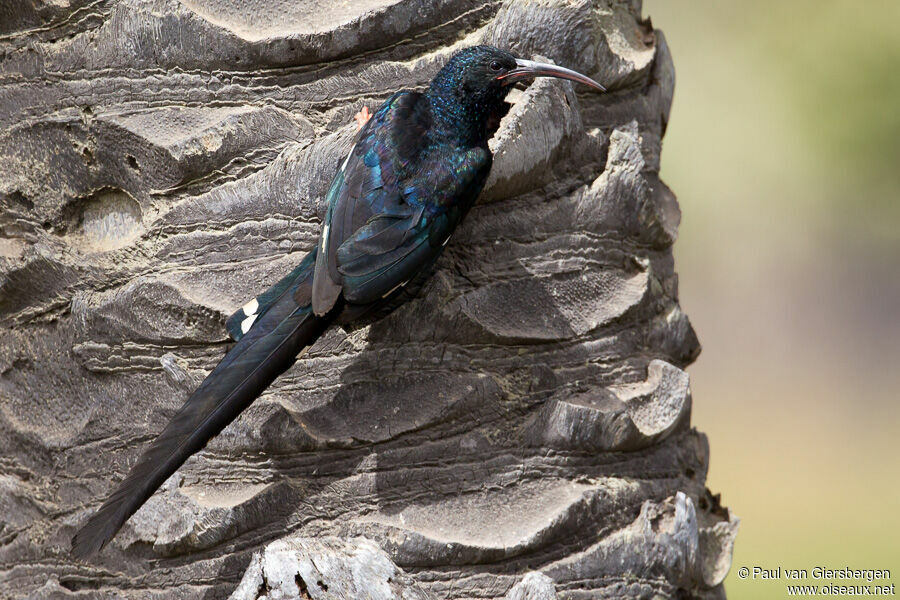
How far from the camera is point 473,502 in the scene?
179 centimetres

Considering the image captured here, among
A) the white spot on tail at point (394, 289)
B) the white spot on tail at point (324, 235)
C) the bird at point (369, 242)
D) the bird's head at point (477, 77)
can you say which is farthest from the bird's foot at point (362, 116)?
the white spot on tail at point (394, 289)

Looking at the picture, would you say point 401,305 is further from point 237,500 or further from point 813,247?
point 813,247

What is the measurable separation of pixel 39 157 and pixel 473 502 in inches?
43.7

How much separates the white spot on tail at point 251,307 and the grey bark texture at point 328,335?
4 cm

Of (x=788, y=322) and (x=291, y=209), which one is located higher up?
(x=788, y=322)

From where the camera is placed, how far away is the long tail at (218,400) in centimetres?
165

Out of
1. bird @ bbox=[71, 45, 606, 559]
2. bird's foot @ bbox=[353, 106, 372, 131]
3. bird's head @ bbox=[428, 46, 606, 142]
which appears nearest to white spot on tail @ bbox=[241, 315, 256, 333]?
bird @ bbox=[71, 45, 606, 559]

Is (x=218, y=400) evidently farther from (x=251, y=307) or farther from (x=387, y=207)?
(x=387, y=207)

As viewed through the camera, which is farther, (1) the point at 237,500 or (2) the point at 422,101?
(2) the point at 422,101

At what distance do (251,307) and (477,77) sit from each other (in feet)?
1.99

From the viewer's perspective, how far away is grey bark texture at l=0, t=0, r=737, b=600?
178 centimetres

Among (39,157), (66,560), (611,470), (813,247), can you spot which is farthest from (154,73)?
(813,247)

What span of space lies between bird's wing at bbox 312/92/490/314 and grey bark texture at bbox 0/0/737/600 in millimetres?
65

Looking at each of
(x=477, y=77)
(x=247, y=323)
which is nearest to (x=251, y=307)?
(x=247, y=323)
